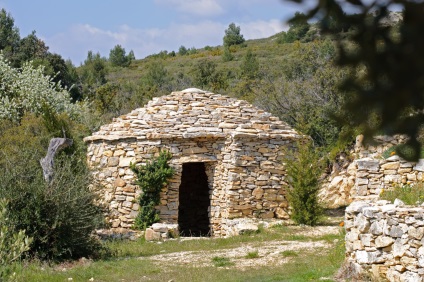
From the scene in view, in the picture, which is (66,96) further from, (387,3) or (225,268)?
(387,3)

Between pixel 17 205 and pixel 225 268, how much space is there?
3.65m

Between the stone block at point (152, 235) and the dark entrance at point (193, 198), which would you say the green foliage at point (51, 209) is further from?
the dark entrance at point (193, 198)

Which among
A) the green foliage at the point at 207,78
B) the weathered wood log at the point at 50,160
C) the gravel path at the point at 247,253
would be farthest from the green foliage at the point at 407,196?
the green foliage at the point at 207,78

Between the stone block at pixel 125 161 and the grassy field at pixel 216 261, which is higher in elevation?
the stone block at pixel 125 161

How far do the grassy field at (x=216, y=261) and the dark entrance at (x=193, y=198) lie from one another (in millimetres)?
6249

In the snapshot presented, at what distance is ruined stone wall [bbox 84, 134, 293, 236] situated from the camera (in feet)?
54.1

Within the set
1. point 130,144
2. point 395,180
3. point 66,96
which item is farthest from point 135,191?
point 66,96

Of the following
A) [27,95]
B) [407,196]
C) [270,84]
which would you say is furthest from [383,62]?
[27,95]

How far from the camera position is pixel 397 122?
174 centimetres

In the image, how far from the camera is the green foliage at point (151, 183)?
16.2 m

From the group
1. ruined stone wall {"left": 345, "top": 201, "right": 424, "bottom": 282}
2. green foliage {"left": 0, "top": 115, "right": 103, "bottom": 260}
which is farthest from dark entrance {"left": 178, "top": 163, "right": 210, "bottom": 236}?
ruined stone wall {"left": 345, "top": 201, "right": 424, "bottom": 282}

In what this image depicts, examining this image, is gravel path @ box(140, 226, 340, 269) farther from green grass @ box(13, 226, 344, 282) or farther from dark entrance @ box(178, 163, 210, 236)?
dark entrance @ box(178, 163, 210, 236)

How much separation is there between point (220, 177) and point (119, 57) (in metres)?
41.9

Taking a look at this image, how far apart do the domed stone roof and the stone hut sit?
25 mm
